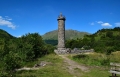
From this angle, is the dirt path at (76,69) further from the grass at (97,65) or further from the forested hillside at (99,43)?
the forested hillside at (99,43)

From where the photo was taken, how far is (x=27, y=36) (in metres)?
44.0

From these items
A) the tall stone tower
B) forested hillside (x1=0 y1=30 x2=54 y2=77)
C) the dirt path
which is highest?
the tall stone tower

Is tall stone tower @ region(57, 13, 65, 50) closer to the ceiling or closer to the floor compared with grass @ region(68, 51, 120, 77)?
closer to the ceiling

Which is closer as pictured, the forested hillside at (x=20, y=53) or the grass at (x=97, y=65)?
the forested hillside at (x=20, y=53)

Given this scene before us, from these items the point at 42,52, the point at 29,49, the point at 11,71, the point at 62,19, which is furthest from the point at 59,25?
the point at 11,71

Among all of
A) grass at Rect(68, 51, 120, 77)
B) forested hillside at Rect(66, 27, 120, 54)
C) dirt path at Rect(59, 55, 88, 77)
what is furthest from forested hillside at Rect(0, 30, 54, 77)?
forested hillside at Rect(66, 27, 120, 54)

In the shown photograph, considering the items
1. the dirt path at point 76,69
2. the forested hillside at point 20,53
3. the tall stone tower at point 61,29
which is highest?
the tall stone tower at point 61,29

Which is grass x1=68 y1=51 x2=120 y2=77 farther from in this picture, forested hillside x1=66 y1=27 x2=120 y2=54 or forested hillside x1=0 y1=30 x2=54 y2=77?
forested hillside x1=66 y1=27 x2=120 y2=54

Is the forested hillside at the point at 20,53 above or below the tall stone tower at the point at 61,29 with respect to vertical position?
below

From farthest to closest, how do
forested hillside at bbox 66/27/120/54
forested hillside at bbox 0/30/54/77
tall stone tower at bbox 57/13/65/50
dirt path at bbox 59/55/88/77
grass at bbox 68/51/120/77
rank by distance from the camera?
forested hillside at bbox 66/27/120/54
tall stone tower at bbox 57/13/65/50
dirt path at bbox 59/55/88/77
grass at bbox 68/51/120/77
forested hillside at bbox 0/30/54/77

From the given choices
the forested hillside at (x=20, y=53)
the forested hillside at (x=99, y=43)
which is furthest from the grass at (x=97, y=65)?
the forested hillside at (x=99, y=43)

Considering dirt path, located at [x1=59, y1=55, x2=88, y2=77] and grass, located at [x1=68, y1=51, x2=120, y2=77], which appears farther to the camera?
dirt path, located at [x1=59, y1=55, x2=88, y2=77]

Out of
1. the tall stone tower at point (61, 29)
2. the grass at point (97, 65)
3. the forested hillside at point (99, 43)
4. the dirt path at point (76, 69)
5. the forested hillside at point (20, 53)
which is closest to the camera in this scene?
the forested hillside at point (20, 53)

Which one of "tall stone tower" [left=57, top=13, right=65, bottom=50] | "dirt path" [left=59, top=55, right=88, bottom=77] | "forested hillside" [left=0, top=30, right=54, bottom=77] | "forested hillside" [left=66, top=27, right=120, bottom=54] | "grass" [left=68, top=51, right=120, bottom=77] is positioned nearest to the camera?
"forested hillside" [left=0, top=30, right=54, bottom=77]
